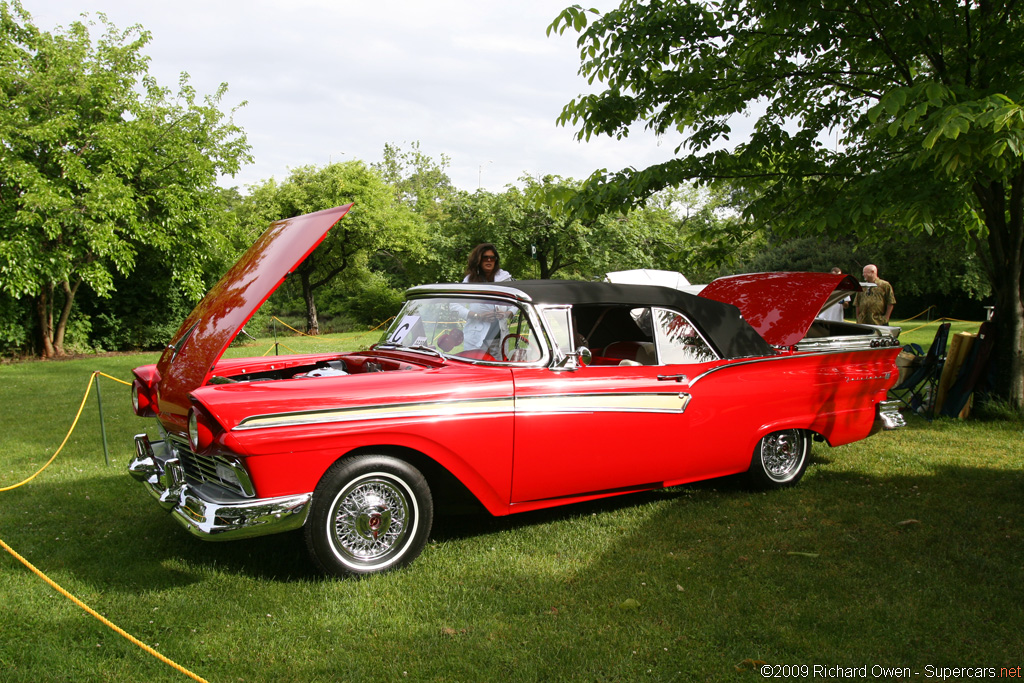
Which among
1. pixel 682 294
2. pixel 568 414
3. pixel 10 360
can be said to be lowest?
pixel 10 360

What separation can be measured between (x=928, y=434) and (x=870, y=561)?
4.27 m

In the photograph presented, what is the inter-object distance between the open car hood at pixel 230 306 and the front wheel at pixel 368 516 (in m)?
1.01

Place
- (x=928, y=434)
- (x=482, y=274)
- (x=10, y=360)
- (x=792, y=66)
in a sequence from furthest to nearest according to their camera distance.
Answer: (x=10, y=360) < (x=792, y=66) < (x=928, y=434) < (x=482, y=274)

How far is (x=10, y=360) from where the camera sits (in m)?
18.4

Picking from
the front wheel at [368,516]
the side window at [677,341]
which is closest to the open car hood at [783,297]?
the side window at [677,341]

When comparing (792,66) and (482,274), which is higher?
(792,66)

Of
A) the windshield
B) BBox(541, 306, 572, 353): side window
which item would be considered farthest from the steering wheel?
BBox(541, 306, 572, 353): side window

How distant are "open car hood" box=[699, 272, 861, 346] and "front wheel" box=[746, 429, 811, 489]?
0.77 meters

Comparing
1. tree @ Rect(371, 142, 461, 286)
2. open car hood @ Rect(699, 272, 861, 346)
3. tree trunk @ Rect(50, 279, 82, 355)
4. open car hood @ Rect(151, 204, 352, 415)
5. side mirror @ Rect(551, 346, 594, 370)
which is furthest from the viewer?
tree @ Rect(371, 142, 461, 286)

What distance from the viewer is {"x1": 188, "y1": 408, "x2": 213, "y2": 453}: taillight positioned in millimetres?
3689

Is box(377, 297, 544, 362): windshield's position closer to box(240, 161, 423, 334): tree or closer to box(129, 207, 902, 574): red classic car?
box(129, 207, 902, 574): red classic car

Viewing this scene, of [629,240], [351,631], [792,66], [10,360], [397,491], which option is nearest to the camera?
A: [351,631]

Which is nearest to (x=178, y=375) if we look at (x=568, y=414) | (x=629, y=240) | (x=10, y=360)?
(x=568, y=414)

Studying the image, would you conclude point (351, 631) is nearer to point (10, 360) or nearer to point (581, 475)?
point (581, 475)
